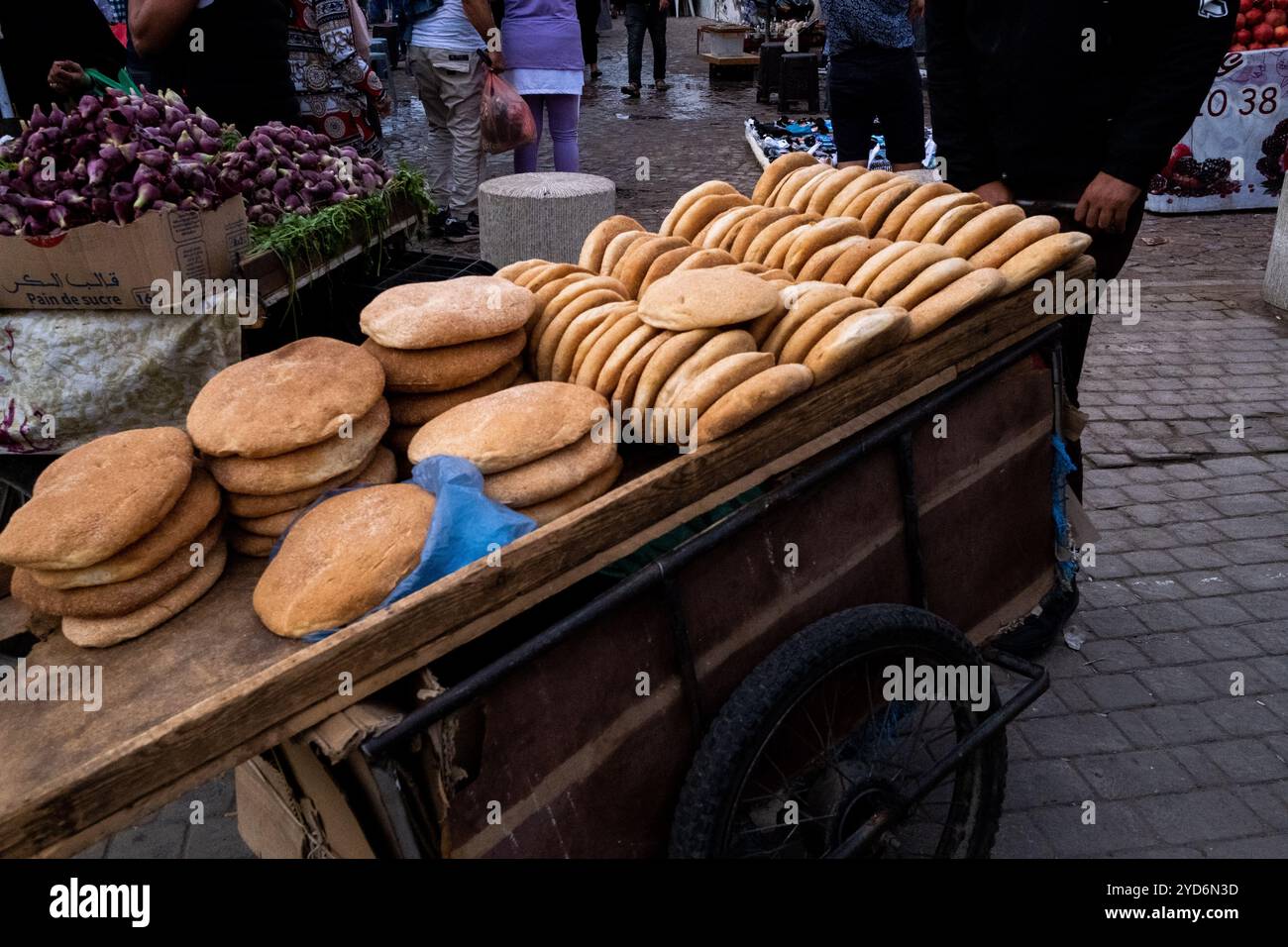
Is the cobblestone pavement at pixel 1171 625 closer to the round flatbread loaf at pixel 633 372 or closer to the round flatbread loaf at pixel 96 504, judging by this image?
the round flatbread loaf at pixel 96 504

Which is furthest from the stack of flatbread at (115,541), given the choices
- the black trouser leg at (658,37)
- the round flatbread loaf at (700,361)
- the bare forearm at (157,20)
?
the black trouser leg at (658,37)

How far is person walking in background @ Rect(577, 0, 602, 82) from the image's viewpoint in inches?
507

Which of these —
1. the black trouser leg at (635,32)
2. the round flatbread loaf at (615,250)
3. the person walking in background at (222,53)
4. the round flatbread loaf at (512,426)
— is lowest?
the round flatbread loaf at (512,426)

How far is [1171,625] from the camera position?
348 cm

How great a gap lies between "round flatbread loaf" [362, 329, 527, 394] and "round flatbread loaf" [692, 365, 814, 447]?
573 millimetres

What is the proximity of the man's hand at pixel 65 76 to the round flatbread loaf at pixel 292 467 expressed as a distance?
2760 millimetres

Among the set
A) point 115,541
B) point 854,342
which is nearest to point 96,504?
point 115,541

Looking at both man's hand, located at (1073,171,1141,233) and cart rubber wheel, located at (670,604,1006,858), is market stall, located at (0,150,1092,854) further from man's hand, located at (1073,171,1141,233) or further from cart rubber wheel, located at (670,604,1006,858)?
man's hand, located at (1073,171,1141,233)

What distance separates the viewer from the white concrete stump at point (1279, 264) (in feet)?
19.9

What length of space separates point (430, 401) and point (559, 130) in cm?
520

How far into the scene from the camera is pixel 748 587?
1961mm

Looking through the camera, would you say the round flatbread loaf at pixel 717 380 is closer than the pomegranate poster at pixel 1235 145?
Yes

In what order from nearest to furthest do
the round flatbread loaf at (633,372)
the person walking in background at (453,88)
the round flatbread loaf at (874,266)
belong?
the round flatbread loaf at (633,372), the round flatbread loaf at (874,266), the person walking in background at (453,88)

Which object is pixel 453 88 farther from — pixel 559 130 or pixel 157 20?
pixel 157 20
